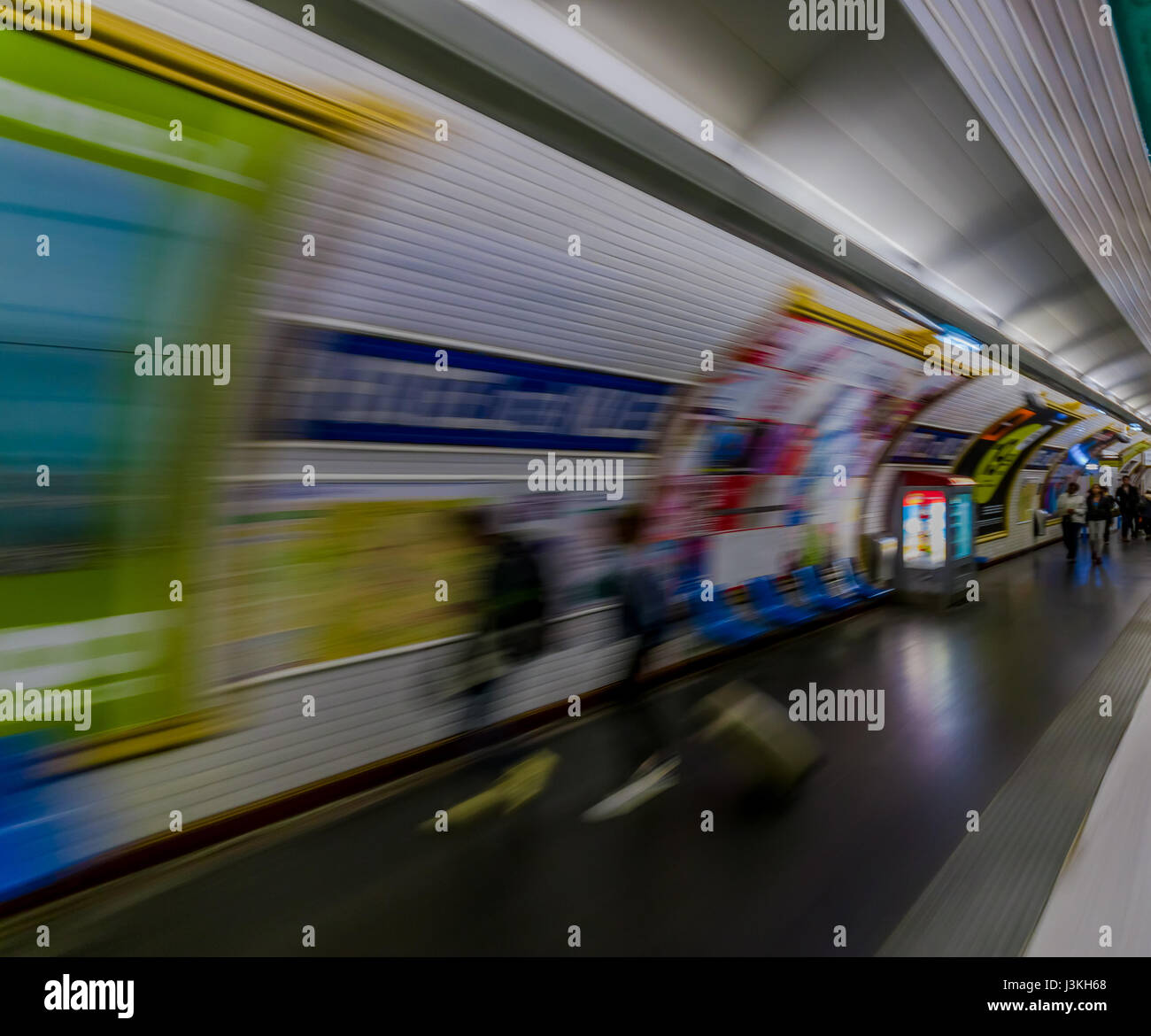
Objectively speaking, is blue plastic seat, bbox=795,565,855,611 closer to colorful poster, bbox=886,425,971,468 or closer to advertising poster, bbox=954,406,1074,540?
colorful poster, bbox=886,425,971,468

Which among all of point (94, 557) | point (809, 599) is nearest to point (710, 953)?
point (94, 557)

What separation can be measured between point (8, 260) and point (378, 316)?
61.2 inches

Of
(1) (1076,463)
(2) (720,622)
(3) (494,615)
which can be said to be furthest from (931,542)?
(1) (1076,463)

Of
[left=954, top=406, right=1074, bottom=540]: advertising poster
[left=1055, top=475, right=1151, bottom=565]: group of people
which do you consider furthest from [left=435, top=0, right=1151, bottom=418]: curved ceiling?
[left=1055, top=475, right=1151, bottom=565]: group of people

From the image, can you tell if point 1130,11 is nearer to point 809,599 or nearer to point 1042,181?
point 1042,181

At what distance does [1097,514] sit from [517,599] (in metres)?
18.5

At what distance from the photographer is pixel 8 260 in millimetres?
2682

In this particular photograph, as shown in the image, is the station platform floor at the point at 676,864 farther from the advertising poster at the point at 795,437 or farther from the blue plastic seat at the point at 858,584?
the blue plastic seat at the point at 858,584

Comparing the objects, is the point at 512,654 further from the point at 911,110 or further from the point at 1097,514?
the point at 1097,514

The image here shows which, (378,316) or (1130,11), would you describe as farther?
(378,316)

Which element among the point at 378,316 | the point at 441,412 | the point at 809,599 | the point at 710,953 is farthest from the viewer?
the point at 809,599

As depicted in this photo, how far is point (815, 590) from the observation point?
31.2ft

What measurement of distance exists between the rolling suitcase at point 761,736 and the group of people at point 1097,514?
1443cm

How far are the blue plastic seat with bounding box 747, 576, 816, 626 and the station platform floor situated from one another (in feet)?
8.79
